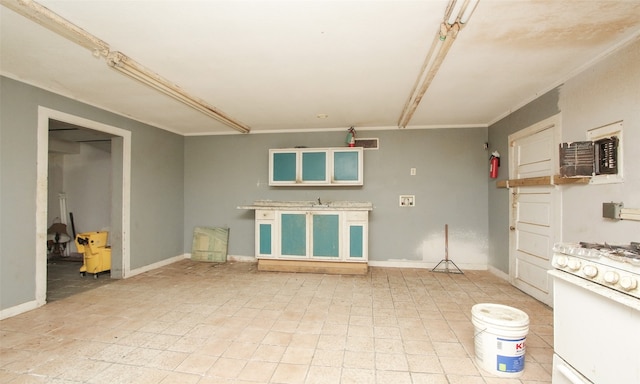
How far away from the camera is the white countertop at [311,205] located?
4570mm

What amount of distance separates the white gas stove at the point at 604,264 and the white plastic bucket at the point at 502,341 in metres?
0.51

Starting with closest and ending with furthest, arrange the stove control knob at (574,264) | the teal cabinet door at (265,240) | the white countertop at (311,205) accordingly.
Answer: the stove control knob at (574,264), the white countertop at (311,205), the teal cabinet door at (265,240)

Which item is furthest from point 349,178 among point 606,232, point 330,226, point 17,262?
point 17,262

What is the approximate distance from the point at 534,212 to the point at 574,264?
2.28 meters

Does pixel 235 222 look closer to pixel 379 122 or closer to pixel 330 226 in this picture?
pixel 330 226

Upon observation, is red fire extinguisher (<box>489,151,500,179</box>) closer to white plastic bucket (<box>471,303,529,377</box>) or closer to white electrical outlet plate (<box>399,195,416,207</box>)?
white electrical outlet plate (<box>399,195,416,207</box>)

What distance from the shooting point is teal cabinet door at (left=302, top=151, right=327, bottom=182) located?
4.84 metres

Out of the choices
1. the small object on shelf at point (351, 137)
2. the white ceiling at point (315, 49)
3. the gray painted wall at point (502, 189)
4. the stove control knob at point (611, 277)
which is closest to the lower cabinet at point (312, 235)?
the small object on shelf at point (351, 137)

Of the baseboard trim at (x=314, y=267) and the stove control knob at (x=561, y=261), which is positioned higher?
the stove control knob at (x=561, y=261)

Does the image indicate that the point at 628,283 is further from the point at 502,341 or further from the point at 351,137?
the point at 351,137

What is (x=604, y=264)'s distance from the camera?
4.61ft

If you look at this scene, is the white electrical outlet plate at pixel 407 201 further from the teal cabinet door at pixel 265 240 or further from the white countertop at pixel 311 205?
the teal cabinet door at pixel 265 240

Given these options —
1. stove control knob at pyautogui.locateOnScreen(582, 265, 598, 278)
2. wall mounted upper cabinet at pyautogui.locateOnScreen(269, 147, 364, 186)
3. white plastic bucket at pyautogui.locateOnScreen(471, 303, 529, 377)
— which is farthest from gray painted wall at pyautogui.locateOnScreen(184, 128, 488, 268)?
stove control knob at pyautogui.locateOnScreen(582, 265, 598, 278)

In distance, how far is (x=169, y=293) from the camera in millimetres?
3564
